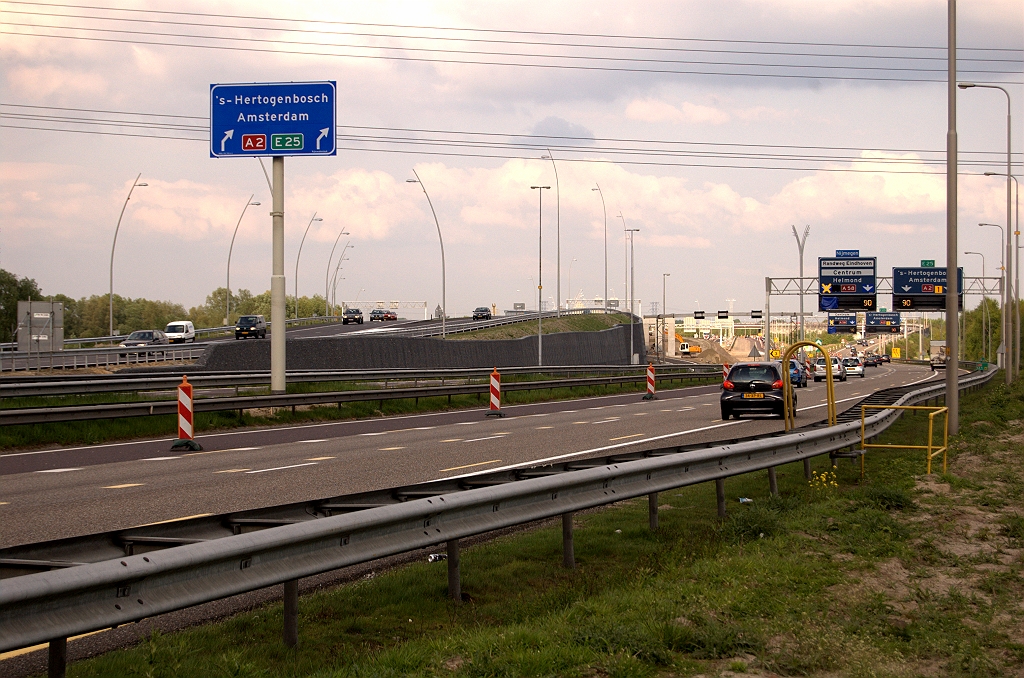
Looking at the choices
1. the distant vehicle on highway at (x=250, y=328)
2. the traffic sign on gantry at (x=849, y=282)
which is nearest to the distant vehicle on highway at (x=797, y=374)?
the traffic sign on gantry at (x=849, y=282)

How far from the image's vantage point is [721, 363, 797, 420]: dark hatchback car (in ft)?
88.7

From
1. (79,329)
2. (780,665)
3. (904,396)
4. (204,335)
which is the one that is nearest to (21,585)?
(780,665)

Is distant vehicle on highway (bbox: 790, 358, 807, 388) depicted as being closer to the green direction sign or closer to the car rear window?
the car rear window

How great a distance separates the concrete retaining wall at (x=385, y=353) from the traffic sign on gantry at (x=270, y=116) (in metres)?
14.1

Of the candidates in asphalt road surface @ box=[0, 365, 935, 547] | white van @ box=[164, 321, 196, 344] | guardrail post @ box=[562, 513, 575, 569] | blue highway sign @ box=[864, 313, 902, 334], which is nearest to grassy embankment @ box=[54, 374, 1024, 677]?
guardrail post @ box=[562, 513, 575, 569]

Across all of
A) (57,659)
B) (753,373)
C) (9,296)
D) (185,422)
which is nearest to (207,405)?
(185,422)

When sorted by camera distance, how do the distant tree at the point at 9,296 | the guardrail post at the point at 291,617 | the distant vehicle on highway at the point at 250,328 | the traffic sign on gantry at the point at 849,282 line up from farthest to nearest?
the distant tree at the point at 9,296, the traffic sign on gantry at the point at 849,282, the distant vehicle on highway at the point at 250,328, the guardrail post at the point at 291,617

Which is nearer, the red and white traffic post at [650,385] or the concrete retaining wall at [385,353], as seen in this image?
the red and white traffic post at [650,385]

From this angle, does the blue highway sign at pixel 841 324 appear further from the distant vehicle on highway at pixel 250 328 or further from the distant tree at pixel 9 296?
the distant tree at pixel 9 296

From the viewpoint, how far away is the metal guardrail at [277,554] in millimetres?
4414

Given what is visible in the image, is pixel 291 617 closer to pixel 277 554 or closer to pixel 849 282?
pixel 277 554

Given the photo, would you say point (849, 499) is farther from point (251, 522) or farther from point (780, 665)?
point (251, 522)

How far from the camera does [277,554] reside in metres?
5.54

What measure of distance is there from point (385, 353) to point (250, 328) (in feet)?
77.2
